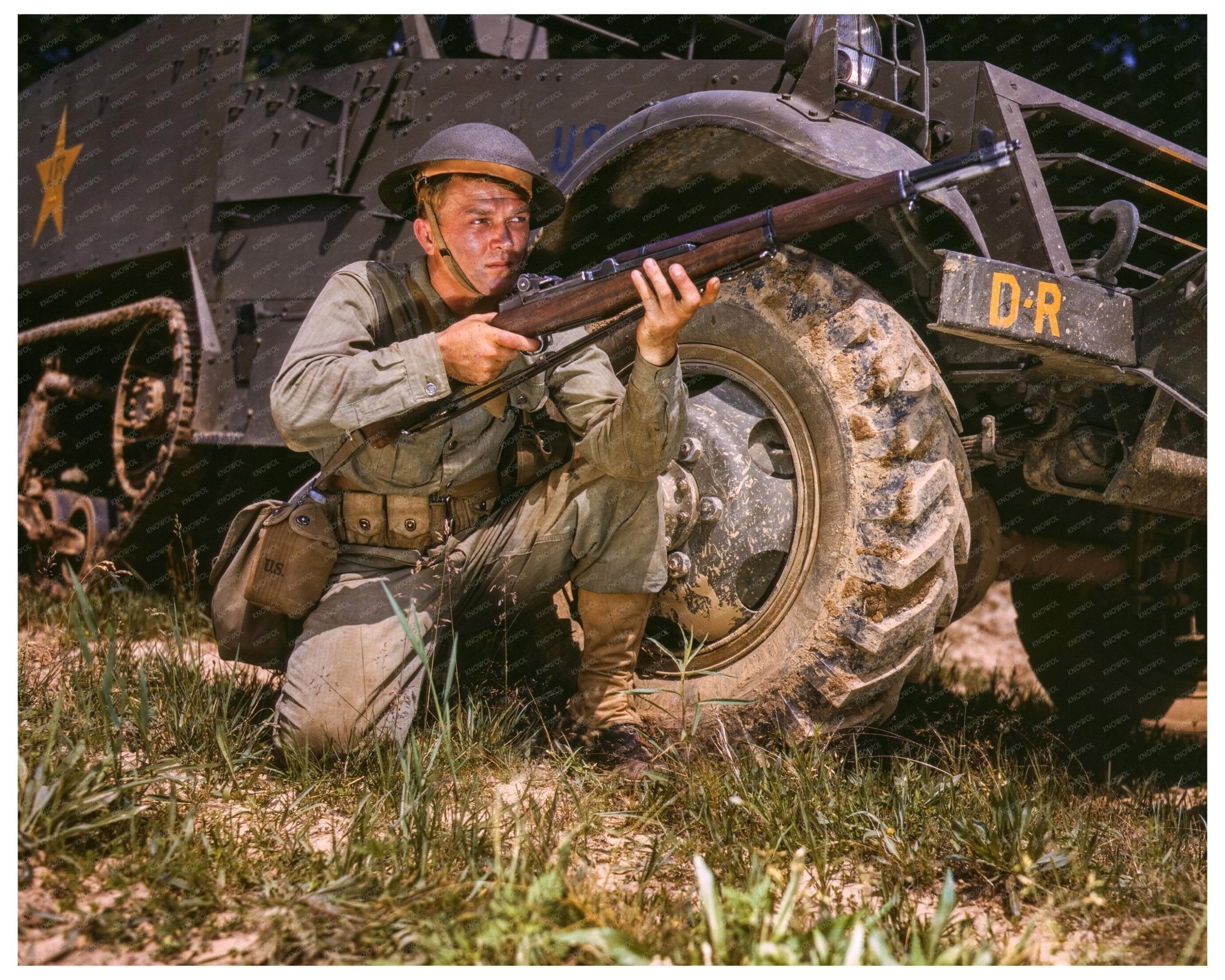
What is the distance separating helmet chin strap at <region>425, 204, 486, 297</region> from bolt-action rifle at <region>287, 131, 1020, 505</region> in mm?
275

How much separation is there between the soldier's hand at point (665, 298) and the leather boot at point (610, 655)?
0.81m

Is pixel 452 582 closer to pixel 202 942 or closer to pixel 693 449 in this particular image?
pixel 693 449

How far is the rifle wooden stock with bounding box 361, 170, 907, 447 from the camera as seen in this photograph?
2.28 m

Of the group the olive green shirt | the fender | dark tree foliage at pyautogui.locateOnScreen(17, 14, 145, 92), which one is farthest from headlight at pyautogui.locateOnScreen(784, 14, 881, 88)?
dark tree foliage at pyautogui.locateOnScreen(17, 14, 145, 92)

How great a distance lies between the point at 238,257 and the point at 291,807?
2.71m

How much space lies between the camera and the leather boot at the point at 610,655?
307 centimetres

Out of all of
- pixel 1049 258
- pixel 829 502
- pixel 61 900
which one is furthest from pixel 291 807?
pixel 1049 258

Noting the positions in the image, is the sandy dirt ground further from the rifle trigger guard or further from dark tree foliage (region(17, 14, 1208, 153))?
dark tree foliage (region(17, 14, 1208, 153))

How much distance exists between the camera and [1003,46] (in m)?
4.73

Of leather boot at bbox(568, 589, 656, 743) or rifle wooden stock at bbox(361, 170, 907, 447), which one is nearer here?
rifle wooden stock at bbox(361, 170, 907, 447)

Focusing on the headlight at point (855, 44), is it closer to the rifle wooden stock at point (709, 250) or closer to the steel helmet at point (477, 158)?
the rifle wooden stock at point (709, 250)

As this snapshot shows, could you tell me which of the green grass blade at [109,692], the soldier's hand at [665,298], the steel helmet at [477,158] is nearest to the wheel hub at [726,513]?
the soldier's hand at [665,298]

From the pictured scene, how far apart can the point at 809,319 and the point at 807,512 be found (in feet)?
1.62

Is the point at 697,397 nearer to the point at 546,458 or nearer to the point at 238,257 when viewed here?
the point at 546,458
